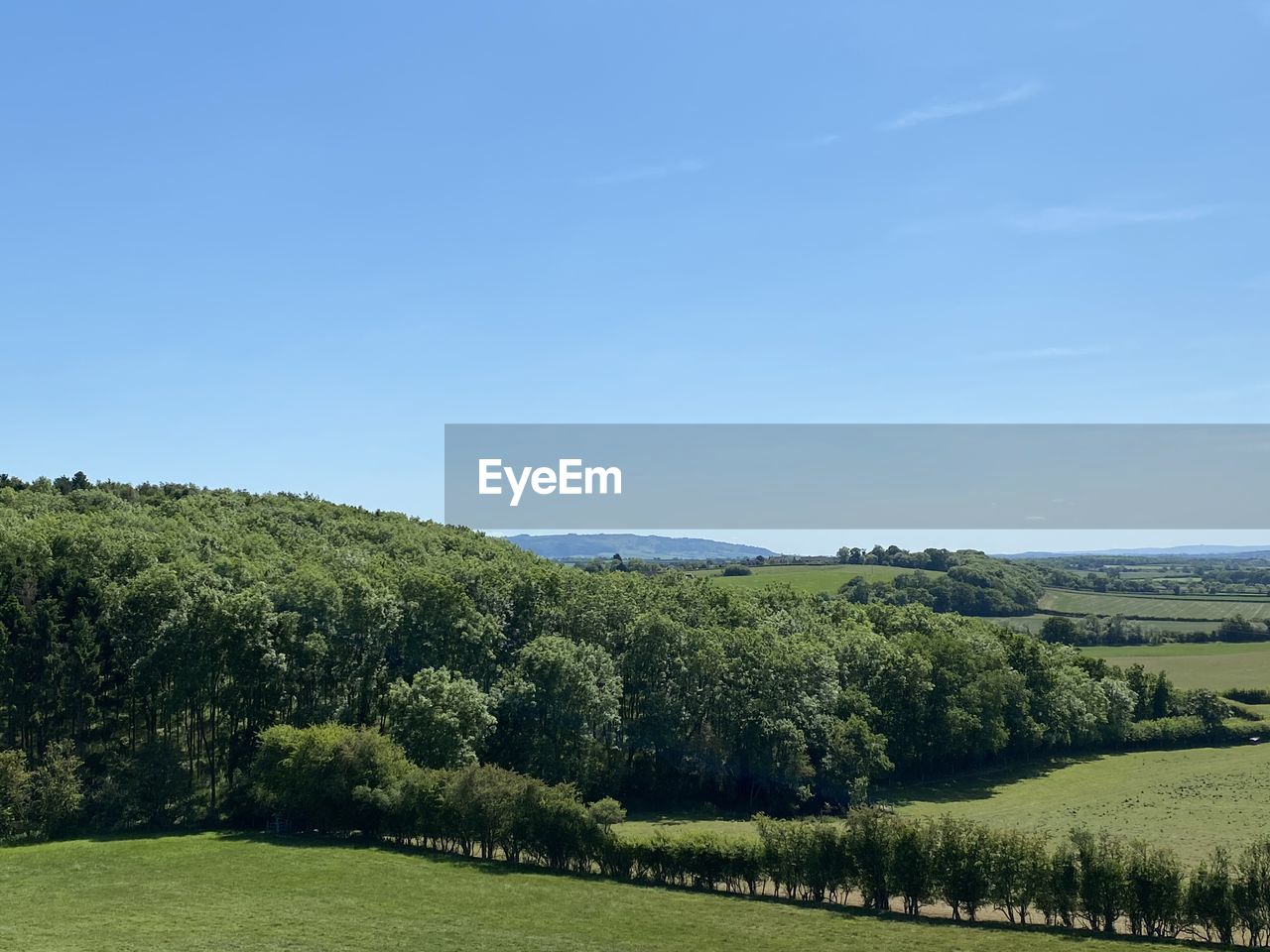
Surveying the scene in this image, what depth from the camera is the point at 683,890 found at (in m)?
47.1

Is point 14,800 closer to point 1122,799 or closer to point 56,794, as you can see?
point 56,794

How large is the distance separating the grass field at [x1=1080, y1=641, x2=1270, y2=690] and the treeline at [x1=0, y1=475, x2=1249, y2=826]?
2922cm

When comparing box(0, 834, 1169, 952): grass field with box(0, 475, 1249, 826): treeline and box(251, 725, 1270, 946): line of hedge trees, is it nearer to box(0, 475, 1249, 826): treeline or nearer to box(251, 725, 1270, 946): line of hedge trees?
box(251, 725, 1270, 946): line of hedge trees

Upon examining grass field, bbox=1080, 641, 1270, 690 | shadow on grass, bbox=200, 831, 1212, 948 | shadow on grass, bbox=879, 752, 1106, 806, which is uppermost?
shadow on grass, bbox=200, 831, 1212, 948

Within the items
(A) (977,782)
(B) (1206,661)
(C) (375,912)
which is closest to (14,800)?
(C) (375,912)

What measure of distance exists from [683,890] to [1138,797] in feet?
161

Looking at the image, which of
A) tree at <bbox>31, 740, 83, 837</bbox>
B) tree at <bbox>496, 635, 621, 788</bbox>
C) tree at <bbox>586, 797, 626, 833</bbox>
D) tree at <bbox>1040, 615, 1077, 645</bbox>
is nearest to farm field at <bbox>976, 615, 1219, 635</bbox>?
tree at <bbox>1040, 615, 1077, 645</bbox>

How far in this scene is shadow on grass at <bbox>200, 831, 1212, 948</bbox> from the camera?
39.9 meters

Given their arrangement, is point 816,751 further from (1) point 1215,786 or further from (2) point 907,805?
(1) point 1215,786

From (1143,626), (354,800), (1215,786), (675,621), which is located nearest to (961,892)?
(354,800)

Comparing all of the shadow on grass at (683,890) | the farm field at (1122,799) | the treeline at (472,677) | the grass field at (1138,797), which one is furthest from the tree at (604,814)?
the grass field at (1138,797)

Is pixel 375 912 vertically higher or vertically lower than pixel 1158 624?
higher

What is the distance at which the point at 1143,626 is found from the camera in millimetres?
169750

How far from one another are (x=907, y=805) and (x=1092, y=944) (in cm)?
3688
